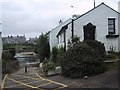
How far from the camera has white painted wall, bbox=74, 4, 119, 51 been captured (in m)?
30.1

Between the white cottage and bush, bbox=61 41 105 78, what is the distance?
24.5 feet

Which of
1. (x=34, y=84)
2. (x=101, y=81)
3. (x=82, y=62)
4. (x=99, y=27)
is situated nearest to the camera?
(x=101, y=81)

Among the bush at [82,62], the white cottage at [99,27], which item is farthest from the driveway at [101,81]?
the white cottage at [99,27]

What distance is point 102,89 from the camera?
48.8ft

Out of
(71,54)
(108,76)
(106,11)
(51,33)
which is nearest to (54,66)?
(71,54)

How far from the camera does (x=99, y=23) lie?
30.3 meters

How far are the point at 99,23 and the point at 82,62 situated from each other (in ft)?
35.3

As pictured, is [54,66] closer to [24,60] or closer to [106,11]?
[106,11]

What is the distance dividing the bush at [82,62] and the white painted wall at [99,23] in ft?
24.8

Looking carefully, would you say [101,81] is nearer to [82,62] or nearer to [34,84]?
[82,62]

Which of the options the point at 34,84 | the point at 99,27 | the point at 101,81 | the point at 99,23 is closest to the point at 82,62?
the point at 101,81

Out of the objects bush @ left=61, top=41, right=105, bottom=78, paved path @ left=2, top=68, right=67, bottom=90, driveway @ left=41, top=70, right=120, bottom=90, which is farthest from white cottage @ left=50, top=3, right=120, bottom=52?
driveway @ left=41, top=70, right=120, bottom=90

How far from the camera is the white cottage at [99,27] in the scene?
98.6 ft

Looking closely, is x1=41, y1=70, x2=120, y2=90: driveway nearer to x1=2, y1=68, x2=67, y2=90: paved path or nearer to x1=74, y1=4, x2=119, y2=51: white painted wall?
x1=2, y1=68, x2=67, y2=90: paved path
